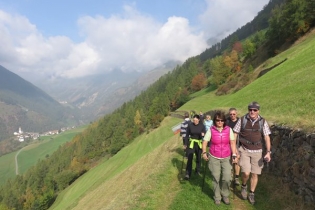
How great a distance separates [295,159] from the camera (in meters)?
11.5

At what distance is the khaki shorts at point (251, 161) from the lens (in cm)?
1070

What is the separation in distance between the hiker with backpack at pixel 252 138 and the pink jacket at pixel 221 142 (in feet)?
1.78

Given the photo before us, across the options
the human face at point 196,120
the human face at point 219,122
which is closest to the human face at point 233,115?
the human face at point 196,120

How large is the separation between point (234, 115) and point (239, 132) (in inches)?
97.6

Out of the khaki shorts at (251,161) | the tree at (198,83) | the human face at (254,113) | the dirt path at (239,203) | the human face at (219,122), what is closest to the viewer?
the human face at (254,113)

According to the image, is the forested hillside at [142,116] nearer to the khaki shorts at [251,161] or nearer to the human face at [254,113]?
the khaki shorts at [251,161]

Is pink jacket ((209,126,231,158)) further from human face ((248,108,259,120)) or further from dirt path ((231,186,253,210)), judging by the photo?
dirt path ((231,186,253,210))

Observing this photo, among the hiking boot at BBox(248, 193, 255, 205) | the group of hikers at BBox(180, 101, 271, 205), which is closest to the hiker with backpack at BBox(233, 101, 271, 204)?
the group of hikers at BBox(180, 101, 271, 205)

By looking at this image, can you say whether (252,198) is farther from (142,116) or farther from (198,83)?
(198,83)

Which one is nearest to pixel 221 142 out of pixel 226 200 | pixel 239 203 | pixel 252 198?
pixel 226 200

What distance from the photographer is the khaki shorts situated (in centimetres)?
1070

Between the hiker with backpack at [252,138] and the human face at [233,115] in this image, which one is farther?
the human face at [233,115]

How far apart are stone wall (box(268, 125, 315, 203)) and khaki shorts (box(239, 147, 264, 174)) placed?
1.86 metres

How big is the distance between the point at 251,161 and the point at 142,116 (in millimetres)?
127313
